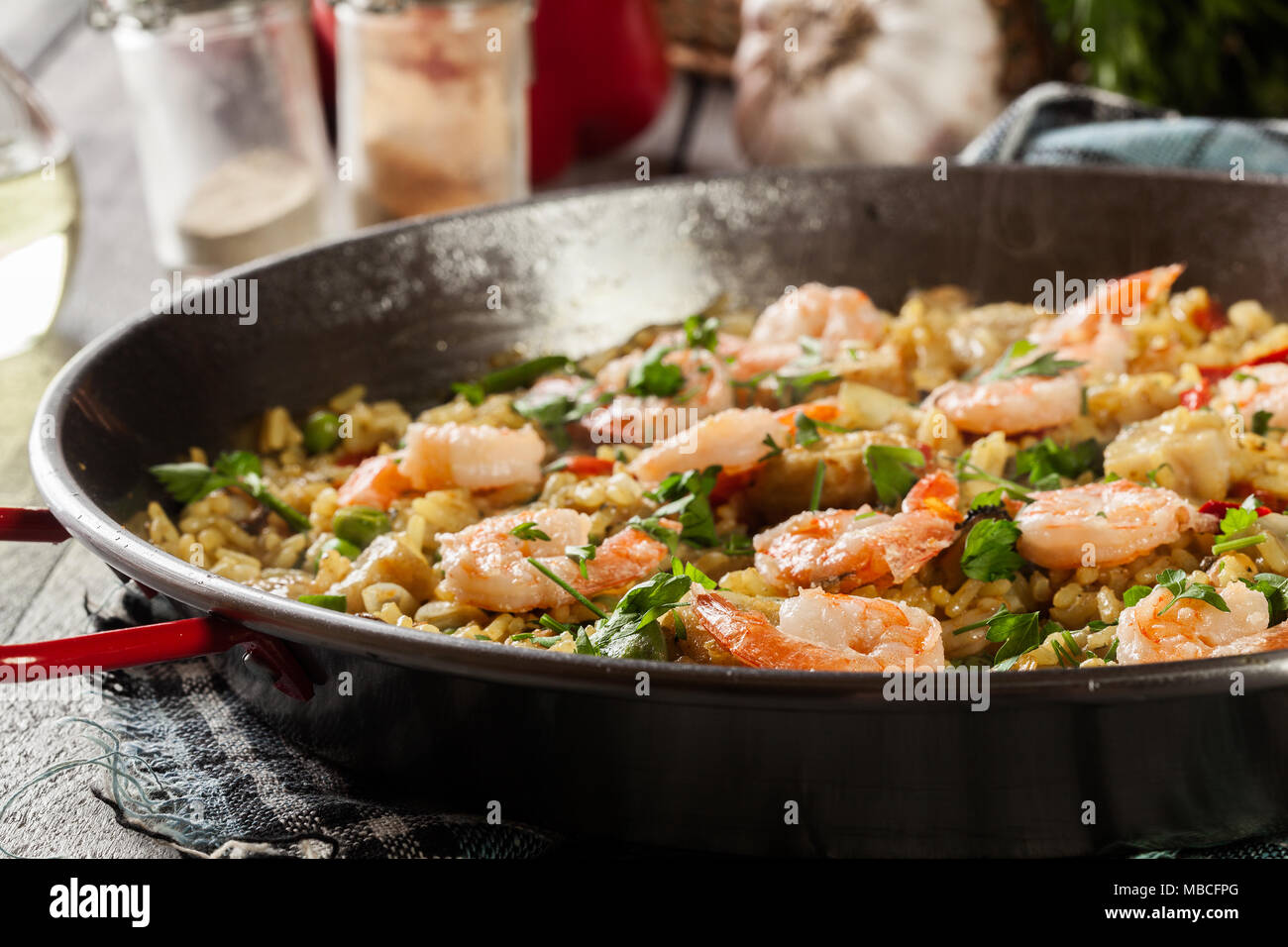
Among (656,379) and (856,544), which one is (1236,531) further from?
(656,379)

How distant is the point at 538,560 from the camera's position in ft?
7.43

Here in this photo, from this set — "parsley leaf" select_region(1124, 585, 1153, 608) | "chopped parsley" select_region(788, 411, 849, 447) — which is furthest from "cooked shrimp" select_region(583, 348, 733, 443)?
"parsley leaf" select_region(1124, 585, 1153, 608)

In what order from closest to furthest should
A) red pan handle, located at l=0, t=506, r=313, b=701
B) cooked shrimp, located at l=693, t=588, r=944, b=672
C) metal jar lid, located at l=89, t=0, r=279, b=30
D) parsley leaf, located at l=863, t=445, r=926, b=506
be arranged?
red pan handle, located at l=0, t=506, r=313, b=701, cooked shrimp, located at l=693, t=588, r=944, b=672, parsley leaf, located at l=863, t=445, r=926, b=506, metal jar lid, located at l=89, t=0, r=279, b=30

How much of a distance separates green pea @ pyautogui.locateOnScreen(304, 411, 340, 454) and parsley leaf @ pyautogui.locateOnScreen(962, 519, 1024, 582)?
1419 mm

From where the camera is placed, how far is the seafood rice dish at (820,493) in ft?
6.70

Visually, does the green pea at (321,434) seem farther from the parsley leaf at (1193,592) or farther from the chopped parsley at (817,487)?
the parsley leaf at (1193,592)

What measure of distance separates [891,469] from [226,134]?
263 cm

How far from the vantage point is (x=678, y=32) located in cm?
597

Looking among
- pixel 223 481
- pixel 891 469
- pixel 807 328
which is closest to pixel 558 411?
pixel 807 328

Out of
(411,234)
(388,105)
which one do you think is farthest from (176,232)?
(411,234)

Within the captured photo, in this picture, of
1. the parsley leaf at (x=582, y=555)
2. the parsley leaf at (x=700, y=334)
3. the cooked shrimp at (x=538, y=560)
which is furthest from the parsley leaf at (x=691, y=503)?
the parsley leaf at (x=700, y=334)

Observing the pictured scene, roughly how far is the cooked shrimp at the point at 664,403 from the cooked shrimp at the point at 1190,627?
123 centimetres

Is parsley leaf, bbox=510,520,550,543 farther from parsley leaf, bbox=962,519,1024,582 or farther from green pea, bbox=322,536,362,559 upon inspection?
parsley leaf, bbox=962,519,1024,582

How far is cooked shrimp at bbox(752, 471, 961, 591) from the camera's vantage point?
2201 millimetres
